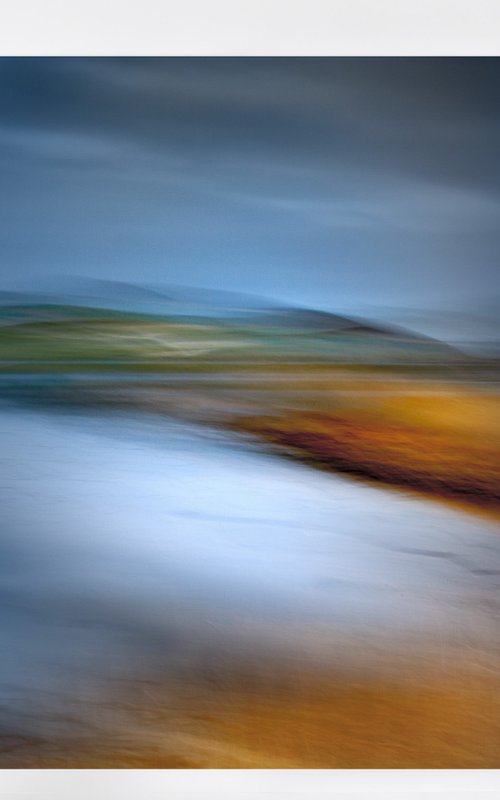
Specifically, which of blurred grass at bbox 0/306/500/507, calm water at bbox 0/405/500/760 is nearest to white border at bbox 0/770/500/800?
calm water at bbox 0/405/500/760

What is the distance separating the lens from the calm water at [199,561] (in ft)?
6.26

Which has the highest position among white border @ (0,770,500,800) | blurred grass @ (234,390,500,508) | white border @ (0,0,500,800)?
white border @ (0,0,500,800)

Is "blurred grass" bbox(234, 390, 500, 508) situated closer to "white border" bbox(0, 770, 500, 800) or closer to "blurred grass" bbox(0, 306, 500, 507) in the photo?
"blurred grass" bbox(0, 306, 500, 507)

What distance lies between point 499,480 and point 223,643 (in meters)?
0.80

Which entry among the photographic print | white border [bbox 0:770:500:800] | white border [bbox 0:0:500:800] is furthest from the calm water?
white border [bbox 0:0:500:800]

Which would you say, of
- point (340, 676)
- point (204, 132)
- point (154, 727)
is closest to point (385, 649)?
point (340, 676)

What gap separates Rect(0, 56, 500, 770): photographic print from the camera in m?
1.93

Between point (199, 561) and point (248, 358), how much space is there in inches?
20.6

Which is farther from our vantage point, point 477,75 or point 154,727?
point 477,75

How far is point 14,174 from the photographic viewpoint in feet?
6.51

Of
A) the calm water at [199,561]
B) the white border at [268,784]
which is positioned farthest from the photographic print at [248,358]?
the white border at [268,784]
